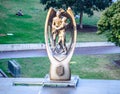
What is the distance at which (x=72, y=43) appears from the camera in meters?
20.0

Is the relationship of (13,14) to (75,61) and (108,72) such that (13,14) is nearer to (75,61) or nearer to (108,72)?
(75,61)

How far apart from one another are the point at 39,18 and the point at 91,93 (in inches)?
1023

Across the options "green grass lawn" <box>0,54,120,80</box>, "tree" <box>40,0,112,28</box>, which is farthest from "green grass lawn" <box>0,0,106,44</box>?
"green grass lawn" <box>0,54,120,80</box>

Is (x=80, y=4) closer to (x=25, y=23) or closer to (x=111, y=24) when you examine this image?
(x=25, y=23)

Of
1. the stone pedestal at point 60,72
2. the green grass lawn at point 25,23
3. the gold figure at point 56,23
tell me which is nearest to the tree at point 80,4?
the green grass lawn at point 25,23

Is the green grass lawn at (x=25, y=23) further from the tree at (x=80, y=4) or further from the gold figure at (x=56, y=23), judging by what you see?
the gold figure at (x=56, y=23)

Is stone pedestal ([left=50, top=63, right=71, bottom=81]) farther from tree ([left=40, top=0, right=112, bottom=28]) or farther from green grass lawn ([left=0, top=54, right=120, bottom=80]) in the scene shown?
tree ([left=40, top=0, right=112, bottom=28])

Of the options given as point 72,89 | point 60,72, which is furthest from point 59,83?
point 72,89

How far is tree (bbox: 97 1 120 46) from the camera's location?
2648cm

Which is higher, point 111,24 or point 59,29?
point 59,29

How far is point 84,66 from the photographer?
26.8 m

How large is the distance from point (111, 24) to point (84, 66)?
124 inches

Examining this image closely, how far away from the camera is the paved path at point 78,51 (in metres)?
29.9

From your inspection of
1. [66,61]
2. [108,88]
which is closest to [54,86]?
[66,61]
